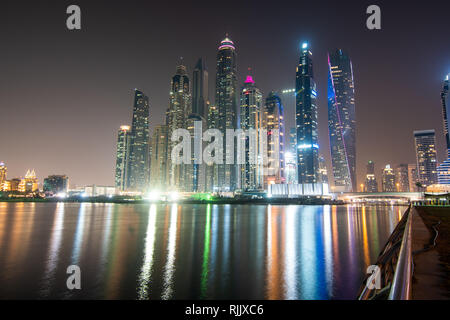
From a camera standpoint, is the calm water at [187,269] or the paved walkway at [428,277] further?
the calm water at [187,269]

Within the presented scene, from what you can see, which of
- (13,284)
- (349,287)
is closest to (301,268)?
(349,287)

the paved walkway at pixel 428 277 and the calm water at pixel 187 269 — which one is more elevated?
the paved walkway at pixel 428 277

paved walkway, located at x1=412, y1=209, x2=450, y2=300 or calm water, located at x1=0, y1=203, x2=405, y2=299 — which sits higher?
paved walkway, located at x1=412, y1=209, x2=450, y2=300

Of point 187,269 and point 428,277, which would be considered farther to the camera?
point 187,269

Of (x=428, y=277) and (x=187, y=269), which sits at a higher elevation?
(x=428, y=277)

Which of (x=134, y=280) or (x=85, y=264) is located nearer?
(x=134, y=280)

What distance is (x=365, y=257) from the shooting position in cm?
2252

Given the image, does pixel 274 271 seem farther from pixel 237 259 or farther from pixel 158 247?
pixel 158 247

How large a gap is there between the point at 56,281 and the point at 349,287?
1668 centimetres

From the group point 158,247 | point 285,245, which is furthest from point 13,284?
point 285,245

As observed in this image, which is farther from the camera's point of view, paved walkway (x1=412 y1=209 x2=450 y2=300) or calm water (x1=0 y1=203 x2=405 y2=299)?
calm water (x1=0 y1=203 x2=405 y2=299)
